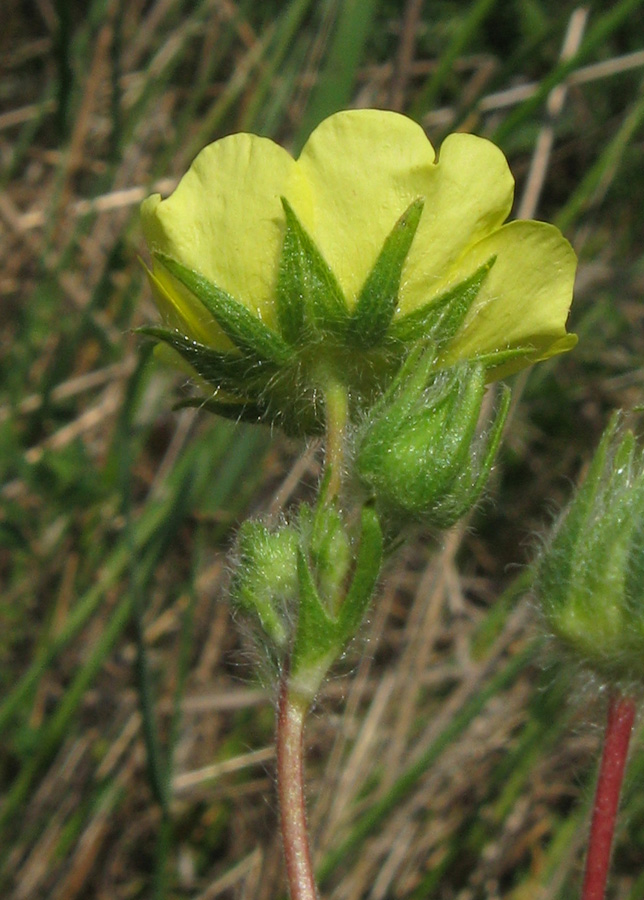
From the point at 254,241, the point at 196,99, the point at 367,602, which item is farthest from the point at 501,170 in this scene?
the point at 196,99

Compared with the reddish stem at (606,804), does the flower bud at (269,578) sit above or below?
above

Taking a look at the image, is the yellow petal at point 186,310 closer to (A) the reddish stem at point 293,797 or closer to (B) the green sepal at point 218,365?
(B) the green sepal at point 218,365

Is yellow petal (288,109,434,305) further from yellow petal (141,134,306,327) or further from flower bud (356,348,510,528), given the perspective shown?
flower bud (356,348,510,528)

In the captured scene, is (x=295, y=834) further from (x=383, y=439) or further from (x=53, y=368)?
(x=53, y=368)

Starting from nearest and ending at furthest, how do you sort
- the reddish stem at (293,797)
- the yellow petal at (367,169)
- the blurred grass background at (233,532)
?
the reddish stem at (293,797)
the yellow petal at (367,169)
the blurred grass background at (233,532)

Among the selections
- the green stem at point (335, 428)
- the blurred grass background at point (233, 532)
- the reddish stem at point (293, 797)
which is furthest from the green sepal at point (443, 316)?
the blurred grass background at point (233, 532)

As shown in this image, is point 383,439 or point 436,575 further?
point 436,575

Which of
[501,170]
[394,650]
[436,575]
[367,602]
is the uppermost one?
[501,170]
